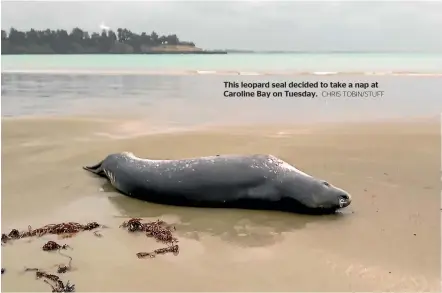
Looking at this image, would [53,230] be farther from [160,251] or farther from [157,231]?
[160,251]

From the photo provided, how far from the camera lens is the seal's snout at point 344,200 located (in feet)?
20.1

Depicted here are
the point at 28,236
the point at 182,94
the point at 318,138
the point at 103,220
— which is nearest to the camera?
the point at 28,236

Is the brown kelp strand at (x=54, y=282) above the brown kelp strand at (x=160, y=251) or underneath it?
underneath

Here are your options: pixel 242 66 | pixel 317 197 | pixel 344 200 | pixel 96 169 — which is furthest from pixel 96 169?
pixel 242 66

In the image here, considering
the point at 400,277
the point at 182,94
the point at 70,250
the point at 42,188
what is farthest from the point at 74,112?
the point at 400,277

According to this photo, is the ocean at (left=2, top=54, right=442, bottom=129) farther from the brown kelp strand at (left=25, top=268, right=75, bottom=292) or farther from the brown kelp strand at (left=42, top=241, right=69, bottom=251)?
the brown kelp strand at (left=25, top=268, right=75, bottom=292)

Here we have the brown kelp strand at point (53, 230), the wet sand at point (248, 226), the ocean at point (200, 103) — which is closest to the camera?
the wet sand at point (248, 226)

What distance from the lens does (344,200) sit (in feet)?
20.2

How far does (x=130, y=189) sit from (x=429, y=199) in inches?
151

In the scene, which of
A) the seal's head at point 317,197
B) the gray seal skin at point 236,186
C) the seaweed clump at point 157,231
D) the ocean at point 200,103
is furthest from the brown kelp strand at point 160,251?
the ocean at point 200,103

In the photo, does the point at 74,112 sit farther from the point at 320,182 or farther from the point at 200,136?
the point at 320,182

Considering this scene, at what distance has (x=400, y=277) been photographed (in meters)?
4.57

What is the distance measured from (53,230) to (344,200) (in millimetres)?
3320

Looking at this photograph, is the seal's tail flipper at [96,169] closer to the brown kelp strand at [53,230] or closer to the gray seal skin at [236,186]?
the gray seal skin at [236,186]
